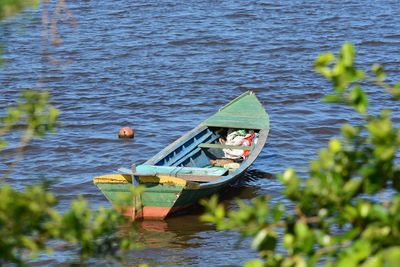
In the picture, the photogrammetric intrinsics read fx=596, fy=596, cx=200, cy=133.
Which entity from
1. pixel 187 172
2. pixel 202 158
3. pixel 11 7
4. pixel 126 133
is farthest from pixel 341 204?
pixel 126 133

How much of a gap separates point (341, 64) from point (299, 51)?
19861 millimetres

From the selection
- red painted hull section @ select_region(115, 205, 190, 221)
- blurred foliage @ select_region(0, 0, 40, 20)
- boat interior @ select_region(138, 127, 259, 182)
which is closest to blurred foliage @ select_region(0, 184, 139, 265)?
blurred foliage @ select_region(0, 0, 40, 20)

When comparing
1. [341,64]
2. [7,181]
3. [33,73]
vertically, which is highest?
[341,64]

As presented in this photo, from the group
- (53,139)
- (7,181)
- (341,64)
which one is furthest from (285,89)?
(341,64)

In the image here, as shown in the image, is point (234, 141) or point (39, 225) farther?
point (234, 141)

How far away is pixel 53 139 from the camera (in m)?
14.9

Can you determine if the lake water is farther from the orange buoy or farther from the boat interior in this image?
the boat interior

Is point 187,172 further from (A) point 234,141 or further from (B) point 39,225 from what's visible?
(B) point 39,225

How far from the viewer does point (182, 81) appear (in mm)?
19578

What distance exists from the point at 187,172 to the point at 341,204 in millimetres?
7456

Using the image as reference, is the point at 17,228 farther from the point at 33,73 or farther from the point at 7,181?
the point at 33,73

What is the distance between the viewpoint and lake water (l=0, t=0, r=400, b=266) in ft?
38.0

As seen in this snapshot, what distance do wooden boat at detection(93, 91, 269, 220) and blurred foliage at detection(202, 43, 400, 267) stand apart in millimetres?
4819

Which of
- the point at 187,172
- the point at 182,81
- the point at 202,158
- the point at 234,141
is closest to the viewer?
the point at 187,172
